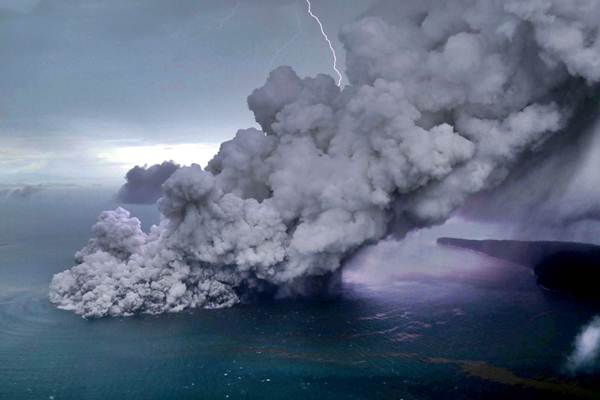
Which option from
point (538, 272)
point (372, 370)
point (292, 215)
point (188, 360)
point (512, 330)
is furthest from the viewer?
point (538, 272)

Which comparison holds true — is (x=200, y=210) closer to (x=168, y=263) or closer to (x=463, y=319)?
(x=168, y=263)

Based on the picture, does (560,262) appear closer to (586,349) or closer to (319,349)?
(586,349)

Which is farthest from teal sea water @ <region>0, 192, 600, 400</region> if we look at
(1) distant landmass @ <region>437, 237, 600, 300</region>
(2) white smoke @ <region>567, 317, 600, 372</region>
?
(1) distant landmass @ <region>437, 237, 600, 300</region>

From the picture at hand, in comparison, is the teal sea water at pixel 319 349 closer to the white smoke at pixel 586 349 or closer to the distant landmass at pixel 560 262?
the white smoke at pixel 586 349

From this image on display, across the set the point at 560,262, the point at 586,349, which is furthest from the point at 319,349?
the point at 560,262

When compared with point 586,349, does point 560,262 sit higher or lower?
higher

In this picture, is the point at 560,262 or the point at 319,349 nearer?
the point at 319,349

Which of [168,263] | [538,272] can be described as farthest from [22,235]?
[538,272]

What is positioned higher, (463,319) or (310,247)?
(310,247)
